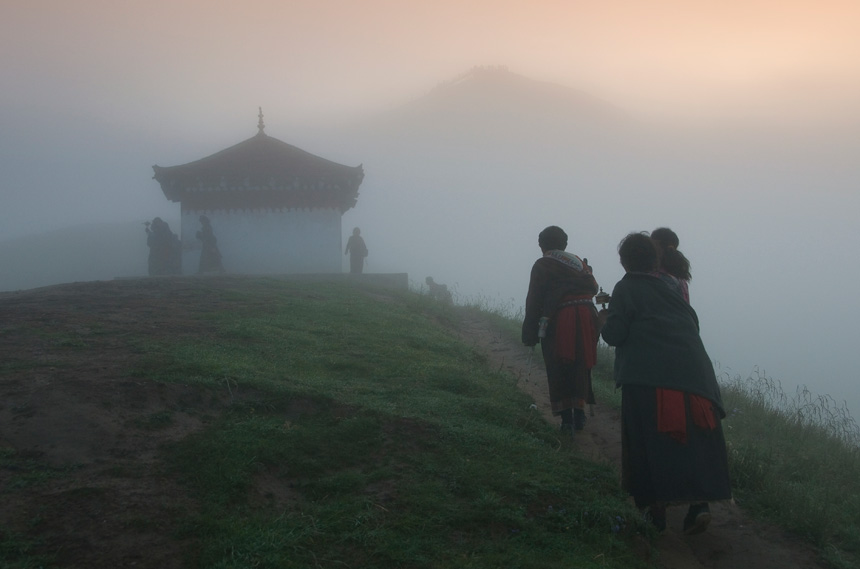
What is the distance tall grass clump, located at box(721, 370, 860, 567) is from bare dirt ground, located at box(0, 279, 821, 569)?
213mm

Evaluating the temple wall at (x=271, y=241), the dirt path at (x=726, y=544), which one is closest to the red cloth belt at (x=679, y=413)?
the dirt path at (x=726, y=544)

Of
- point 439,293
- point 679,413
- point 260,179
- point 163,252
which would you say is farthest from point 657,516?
point 163,252

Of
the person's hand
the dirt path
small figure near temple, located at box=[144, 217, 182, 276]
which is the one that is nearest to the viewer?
the dirt path

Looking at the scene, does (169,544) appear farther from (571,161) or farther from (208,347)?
(571,161)

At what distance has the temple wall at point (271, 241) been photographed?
2216 centimetres

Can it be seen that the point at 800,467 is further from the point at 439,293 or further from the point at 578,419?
the point at 439,293

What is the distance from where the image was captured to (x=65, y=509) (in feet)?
12.6

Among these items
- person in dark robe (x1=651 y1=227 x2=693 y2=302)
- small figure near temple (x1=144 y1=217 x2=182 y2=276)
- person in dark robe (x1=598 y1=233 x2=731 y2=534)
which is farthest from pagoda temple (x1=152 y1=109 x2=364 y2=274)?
person in dark robe (x1=598 y1=233 x2=731 y2=534)

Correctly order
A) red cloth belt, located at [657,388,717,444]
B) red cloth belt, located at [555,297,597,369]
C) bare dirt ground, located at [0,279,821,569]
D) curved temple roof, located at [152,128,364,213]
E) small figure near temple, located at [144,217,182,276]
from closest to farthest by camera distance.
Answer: bare dirt ground, located at [0,279,821,569], red cloth belt, located at [657,388,717,444], red cloth belt, located at [555,297,597,369], small figure near temple, located at [144,217,182,276], curved temple roof, located at [152,128,364,213]

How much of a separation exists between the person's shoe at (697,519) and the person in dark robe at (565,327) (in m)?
1.76

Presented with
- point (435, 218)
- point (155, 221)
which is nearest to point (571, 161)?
point (435, 218)

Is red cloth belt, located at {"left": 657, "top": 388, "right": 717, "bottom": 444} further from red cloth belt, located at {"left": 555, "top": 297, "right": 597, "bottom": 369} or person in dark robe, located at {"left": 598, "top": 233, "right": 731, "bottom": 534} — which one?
red cloth belt, located at {"left": 555, "top": 297, "right": 597, "bottom": 369}

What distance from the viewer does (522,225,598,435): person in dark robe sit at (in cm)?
633

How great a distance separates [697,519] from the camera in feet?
14.8
